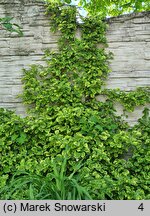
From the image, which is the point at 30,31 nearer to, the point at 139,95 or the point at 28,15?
the point at 28,15

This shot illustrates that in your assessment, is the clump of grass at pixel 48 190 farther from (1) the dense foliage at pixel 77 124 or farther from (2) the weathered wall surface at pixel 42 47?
(2) the weathered wall surface at pixel 42 47

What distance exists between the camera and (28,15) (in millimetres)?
3494

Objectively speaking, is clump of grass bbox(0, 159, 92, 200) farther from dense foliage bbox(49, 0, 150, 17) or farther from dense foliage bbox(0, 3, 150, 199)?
dense foliage bbox(49, 0, 150, 17)

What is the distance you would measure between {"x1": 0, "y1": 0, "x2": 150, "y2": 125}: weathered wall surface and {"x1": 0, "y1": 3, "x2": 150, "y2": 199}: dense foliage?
0.10 meters

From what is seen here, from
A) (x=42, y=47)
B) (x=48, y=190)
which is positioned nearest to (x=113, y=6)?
(x=42, y=47)

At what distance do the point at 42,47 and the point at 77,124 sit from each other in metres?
0.97

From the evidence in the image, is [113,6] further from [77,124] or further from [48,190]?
[48,190]

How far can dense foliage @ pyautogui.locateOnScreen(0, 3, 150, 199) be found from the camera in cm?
296

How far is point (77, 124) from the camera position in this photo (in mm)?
3191

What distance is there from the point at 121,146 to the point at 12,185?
1125 mm

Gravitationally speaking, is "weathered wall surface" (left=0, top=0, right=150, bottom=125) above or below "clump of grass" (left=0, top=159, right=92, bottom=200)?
above

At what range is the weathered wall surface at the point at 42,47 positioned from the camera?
3.37m

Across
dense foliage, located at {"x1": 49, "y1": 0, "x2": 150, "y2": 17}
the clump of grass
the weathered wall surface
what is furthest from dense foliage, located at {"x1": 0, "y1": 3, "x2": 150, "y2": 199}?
dense foliage, located at {"x1": 49, "y1": 0, "x2": 150, "y2": 17}

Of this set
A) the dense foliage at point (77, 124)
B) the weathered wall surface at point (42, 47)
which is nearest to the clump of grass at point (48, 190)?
the dense foliage at point (77, 124)
